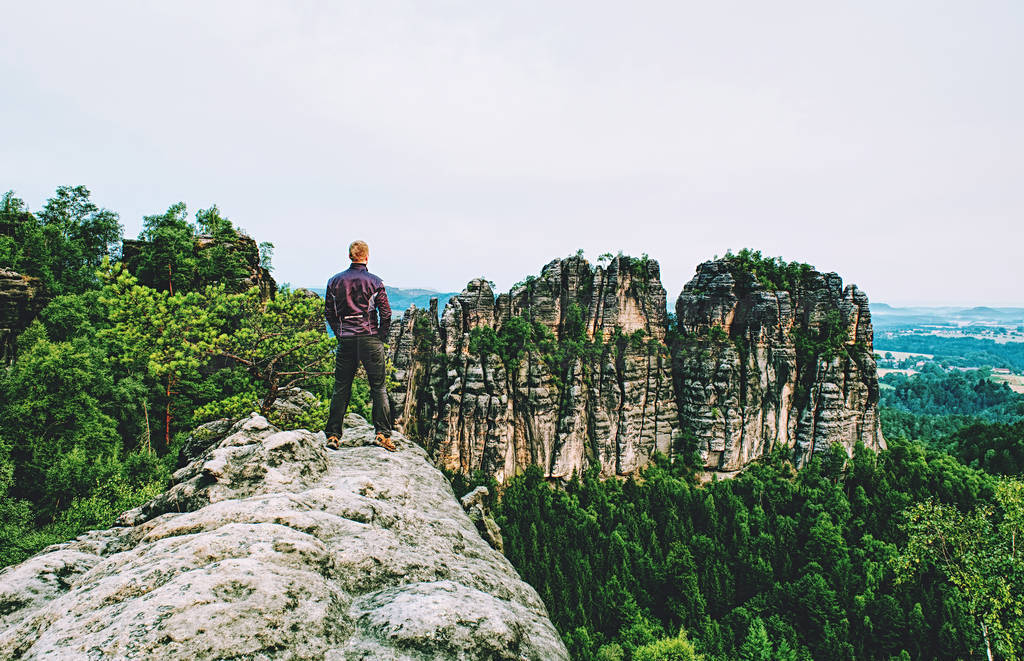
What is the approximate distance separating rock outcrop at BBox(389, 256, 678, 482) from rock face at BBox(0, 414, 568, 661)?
45.0m

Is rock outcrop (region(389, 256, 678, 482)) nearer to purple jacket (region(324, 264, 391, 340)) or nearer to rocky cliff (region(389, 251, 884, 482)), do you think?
rocky cliff (region(389, 251, 884, 482))

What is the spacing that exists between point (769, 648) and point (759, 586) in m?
8.35

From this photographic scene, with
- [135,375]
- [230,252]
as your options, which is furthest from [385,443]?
[230,252]

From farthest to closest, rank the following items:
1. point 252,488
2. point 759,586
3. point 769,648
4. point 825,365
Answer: point 825,365 < point 759,586 < point 769,648 < point 252,488

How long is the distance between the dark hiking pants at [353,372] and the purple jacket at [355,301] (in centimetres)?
19

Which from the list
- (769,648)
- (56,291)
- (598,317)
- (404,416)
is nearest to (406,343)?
(404,416)

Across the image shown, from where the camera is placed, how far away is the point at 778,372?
55.1m

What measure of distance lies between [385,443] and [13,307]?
2759cm

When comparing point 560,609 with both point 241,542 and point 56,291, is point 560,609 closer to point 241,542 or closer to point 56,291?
point 241,542

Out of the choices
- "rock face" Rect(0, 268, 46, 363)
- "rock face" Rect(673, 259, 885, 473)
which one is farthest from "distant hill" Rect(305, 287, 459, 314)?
"rock face" Rect(673, 259, 885, 473)

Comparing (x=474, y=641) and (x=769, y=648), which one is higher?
(x=474, y=641)

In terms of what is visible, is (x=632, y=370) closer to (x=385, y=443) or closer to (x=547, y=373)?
(x=547, y=373)

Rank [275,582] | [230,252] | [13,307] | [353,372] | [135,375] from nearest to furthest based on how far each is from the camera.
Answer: [275,582], [353,372], [135,375], [13,307], [230,252]

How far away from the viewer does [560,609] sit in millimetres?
34062
